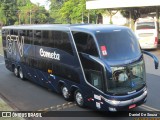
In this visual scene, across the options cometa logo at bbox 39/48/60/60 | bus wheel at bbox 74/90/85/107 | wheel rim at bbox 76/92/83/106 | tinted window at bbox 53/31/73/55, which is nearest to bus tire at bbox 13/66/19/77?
cometa logo at bbox 39/48/60/60

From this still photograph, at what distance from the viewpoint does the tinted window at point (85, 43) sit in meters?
11.4

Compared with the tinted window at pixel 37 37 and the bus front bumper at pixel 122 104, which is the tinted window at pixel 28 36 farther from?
the bus front bumper at pixel 122 104

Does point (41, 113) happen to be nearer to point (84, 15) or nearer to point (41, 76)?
point (41, 76)

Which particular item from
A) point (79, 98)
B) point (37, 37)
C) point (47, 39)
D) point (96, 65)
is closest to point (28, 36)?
point (37, 37)

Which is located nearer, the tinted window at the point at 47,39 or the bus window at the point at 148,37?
the tinted window at the point at 47,39

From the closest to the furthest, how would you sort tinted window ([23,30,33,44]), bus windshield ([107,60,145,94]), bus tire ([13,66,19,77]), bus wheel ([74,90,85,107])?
1. bus windshield ([107,60,145,94])
2. bus wheel ([74,90,85,107])
3. tinted window ([23,30,33,44])
4. bus tire ([13,66,19,77])

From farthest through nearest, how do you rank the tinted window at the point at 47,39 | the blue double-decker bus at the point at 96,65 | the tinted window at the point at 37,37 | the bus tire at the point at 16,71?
the bus tire at the point at 16,71 < the tinted window at the point at 37,37 < the tinted window at the point at 47,39 < the blue double-decker bus at the point at 96,65

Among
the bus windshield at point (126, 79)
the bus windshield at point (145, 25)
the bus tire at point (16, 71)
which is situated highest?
the bus windshield at point (145, 25)

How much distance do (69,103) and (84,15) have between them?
5209 centimetres

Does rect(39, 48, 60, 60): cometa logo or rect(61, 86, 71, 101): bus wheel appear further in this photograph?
rect(39, 48, 60, 60): cometa logo

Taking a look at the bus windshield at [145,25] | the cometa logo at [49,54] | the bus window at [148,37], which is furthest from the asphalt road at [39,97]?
the bus windshield at [145,25]

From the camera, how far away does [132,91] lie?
11.2 m

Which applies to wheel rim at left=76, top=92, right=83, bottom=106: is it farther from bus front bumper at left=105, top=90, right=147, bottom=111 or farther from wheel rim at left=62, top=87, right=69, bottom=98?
bus front bumper at left=105, top=90, right=147, bottom=111

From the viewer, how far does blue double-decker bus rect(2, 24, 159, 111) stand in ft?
35.8
